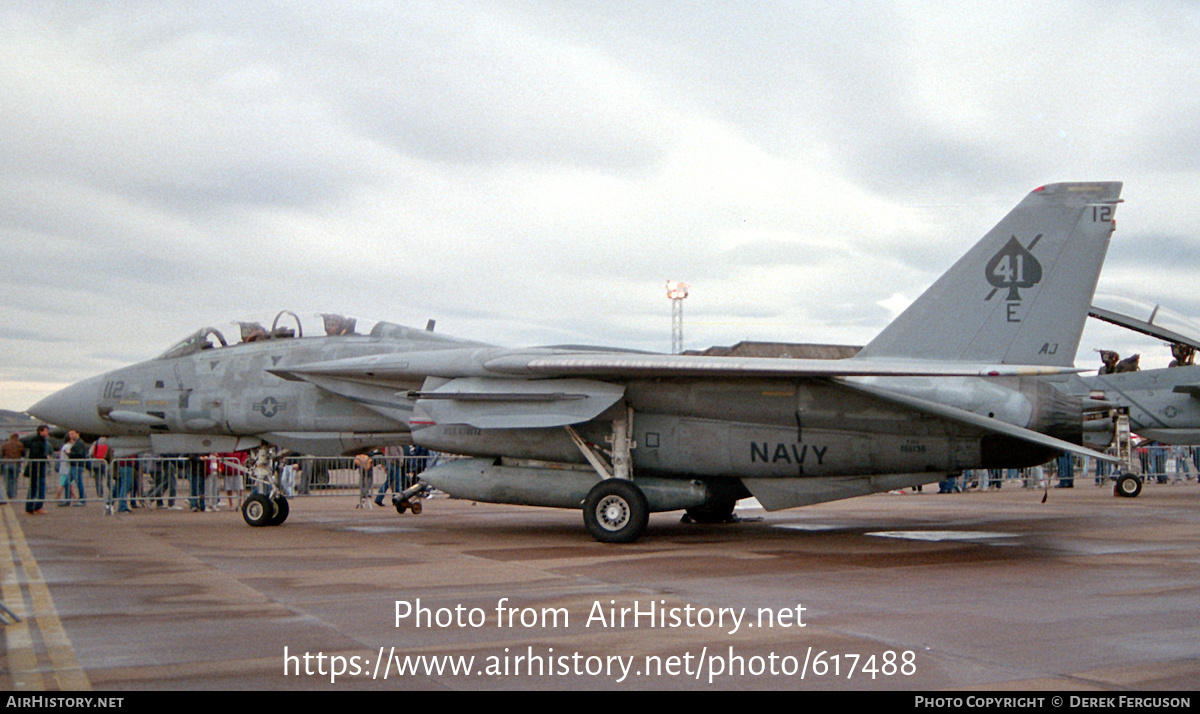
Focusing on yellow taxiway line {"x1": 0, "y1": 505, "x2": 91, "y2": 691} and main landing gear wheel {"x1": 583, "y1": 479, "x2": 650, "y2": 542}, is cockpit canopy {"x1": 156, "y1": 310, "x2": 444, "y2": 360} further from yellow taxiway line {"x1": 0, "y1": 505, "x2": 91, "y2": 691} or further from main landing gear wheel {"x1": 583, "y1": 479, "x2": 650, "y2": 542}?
yellow taxiway line {"x1": 0, "y1": 505, "x2": 91, "y2": 691}

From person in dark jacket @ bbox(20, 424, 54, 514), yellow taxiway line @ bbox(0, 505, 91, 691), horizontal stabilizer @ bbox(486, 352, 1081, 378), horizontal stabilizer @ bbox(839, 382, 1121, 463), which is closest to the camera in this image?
yellow taxiway line @ bbox(0, 505, 91, 691)

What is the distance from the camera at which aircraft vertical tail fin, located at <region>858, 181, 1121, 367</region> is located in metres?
11.0

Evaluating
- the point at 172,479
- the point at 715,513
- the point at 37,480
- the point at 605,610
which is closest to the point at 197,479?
the point at 172,479

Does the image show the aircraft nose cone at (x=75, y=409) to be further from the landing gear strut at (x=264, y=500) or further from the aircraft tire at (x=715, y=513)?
Answer: the aircraft tire at (x=715, y=513)

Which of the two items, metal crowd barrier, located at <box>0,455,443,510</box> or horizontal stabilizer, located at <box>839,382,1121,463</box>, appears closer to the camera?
horizontal stabilizer, located at <box>839,382,1121,463</box>

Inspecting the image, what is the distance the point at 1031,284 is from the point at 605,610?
24.2 feet

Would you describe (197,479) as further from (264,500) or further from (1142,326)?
(1142,326)

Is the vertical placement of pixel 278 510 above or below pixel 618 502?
below

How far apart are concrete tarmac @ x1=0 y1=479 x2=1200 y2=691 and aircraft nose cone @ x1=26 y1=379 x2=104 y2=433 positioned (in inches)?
71.9

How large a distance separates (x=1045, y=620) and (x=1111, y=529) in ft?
25.2

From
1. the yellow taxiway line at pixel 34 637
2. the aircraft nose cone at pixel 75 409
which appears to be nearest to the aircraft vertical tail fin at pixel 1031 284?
the yellow taxiway line at pixel 34 637

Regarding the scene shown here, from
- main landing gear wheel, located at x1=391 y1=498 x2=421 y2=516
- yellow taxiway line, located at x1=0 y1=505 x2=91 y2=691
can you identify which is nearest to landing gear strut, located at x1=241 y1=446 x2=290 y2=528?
main landing gear wheel, located at x1=391 y1=498 x2=421 y2=516

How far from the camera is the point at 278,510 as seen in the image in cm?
1319
